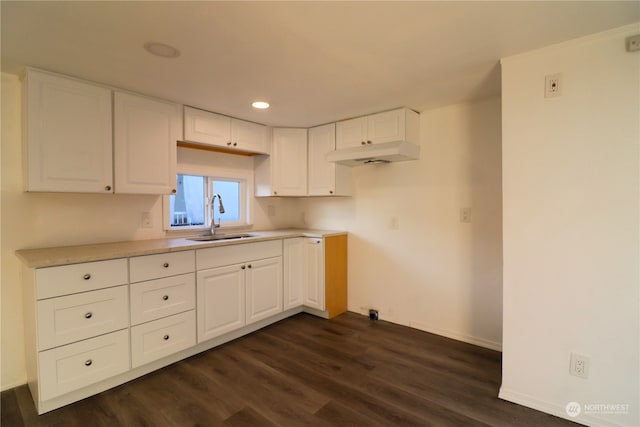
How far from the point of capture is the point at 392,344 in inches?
108

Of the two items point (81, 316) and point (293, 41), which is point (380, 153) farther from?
point (81, 316)

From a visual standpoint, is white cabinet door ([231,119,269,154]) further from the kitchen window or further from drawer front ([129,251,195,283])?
drawer front ([129,251,195,283])

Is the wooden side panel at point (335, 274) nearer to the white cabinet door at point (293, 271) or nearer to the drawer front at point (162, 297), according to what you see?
the white cabinet door at point (293, 271)

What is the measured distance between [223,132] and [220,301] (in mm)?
1582

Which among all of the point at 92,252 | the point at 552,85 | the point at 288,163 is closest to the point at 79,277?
the point at 92,252

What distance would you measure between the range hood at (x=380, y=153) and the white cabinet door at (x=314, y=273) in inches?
35.8

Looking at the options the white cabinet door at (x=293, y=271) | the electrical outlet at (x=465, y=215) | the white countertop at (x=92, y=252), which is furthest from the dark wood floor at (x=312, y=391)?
the electrical outlet at (x=465, y=215)

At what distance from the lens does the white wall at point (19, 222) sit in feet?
6.75

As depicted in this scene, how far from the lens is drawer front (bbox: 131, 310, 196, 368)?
214 cm

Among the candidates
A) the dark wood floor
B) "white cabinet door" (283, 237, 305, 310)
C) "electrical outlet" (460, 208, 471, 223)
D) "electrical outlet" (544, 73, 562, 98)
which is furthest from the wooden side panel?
"electrical outlet" (544, 73, 562, 98)

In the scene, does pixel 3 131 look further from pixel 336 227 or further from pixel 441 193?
pixel 441 193

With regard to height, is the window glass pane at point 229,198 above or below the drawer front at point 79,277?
above

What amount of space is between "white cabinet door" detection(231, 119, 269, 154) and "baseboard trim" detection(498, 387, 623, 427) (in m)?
2.91

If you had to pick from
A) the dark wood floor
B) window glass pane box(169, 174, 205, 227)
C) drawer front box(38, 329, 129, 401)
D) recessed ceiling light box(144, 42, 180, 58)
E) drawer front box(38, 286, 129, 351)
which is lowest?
the dark wood floor
